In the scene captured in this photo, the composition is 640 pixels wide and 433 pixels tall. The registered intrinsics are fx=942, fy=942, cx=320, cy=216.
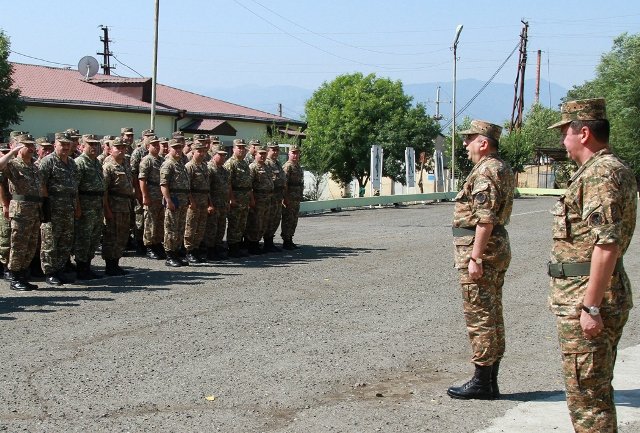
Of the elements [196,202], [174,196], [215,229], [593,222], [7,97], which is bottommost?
[215,229]

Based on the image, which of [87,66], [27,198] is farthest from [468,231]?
[87,66]

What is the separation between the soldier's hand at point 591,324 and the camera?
191 inches

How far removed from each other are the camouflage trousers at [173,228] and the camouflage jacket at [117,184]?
0.95 metres

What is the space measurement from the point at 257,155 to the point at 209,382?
32.8 ft

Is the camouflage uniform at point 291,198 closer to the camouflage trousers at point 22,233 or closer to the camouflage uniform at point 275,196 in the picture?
the camouflage uniform at point 275,196

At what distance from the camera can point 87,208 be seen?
1308cm

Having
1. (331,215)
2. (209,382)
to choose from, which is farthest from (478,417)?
(331,215)

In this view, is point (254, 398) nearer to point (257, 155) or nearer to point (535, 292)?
point (535, 292)

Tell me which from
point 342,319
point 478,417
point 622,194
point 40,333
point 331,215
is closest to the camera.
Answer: point 622,194

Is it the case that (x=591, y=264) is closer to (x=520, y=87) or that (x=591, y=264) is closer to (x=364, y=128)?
(x=364, y=128)

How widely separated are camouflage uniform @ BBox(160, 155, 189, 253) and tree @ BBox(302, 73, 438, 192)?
3305 cm

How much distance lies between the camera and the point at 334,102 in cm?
5141

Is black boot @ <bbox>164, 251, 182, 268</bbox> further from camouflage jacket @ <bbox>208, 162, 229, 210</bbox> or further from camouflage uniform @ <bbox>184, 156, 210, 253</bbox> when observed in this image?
camouflage jacket @ <bbox>208, 162, 229, 210</bbox>

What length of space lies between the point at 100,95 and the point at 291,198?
20.5m
